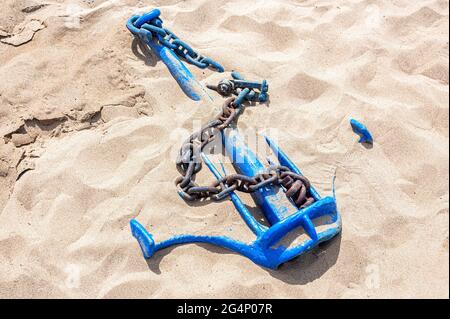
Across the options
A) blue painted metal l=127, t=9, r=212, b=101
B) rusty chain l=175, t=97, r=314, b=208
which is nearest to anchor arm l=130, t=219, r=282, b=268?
rusty chain l=175, t=97, r=314, b=208

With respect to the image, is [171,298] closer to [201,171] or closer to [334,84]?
[201,171]

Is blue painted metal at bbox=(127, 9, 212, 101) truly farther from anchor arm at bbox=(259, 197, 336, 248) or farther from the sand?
anchor arm at bbox=(259, 197, 336, 248)

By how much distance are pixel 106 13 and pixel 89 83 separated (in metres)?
0.71

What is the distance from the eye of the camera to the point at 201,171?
7.79ft

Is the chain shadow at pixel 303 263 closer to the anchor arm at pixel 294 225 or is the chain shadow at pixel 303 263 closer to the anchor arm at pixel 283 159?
the anchor arm at pixel 294 225

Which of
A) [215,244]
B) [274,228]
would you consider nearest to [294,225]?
[274,228]

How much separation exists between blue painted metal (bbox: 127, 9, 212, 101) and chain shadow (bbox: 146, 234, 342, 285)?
3.25 feet

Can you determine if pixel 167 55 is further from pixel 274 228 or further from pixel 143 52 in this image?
Result: pixel 274 228

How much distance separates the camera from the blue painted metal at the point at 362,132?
232 cm

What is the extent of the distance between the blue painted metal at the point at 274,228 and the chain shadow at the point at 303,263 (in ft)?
0.09

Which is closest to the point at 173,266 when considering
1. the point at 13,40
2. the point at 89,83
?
the point at 89,83

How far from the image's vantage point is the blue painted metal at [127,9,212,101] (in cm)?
270

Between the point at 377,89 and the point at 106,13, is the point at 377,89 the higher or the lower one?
the lower one

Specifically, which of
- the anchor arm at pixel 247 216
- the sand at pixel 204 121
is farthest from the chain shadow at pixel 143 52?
the anchor arm at pixel 247 216
